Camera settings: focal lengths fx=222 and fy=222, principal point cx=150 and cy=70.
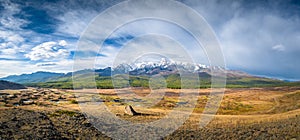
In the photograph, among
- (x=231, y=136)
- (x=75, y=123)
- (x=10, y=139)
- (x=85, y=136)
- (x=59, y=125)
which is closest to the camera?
(x=10, y=139)

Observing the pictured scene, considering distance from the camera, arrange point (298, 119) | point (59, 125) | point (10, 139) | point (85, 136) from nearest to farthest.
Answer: point (10, 139) → point (85, 136) → point (59, 125) → point (298, 119)

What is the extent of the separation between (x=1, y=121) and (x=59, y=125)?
23.4 feet

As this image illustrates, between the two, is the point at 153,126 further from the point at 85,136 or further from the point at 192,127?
the point at 85,136

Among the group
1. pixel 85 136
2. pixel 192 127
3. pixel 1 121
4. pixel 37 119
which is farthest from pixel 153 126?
pixel 1 121

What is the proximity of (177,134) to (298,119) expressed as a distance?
67.0ft

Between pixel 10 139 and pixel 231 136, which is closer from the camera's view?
pixel 10 139

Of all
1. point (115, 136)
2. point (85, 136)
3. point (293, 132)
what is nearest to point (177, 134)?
point (115, 136)

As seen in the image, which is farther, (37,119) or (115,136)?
(37,119)

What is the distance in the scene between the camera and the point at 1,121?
94.8 ft

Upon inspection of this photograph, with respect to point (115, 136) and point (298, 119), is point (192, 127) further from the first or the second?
point (298, 119)

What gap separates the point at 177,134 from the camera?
28.8m

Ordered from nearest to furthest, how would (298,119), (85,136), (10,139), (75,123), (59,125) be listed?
1. (10,139)
2. (85,136)
3. (59,125)
4. (75,123)
5. (298,119)

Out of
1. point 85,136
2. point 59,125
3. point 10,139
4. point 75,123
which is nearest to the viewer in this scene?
point 10,139

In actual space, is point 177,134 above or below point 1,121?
below
